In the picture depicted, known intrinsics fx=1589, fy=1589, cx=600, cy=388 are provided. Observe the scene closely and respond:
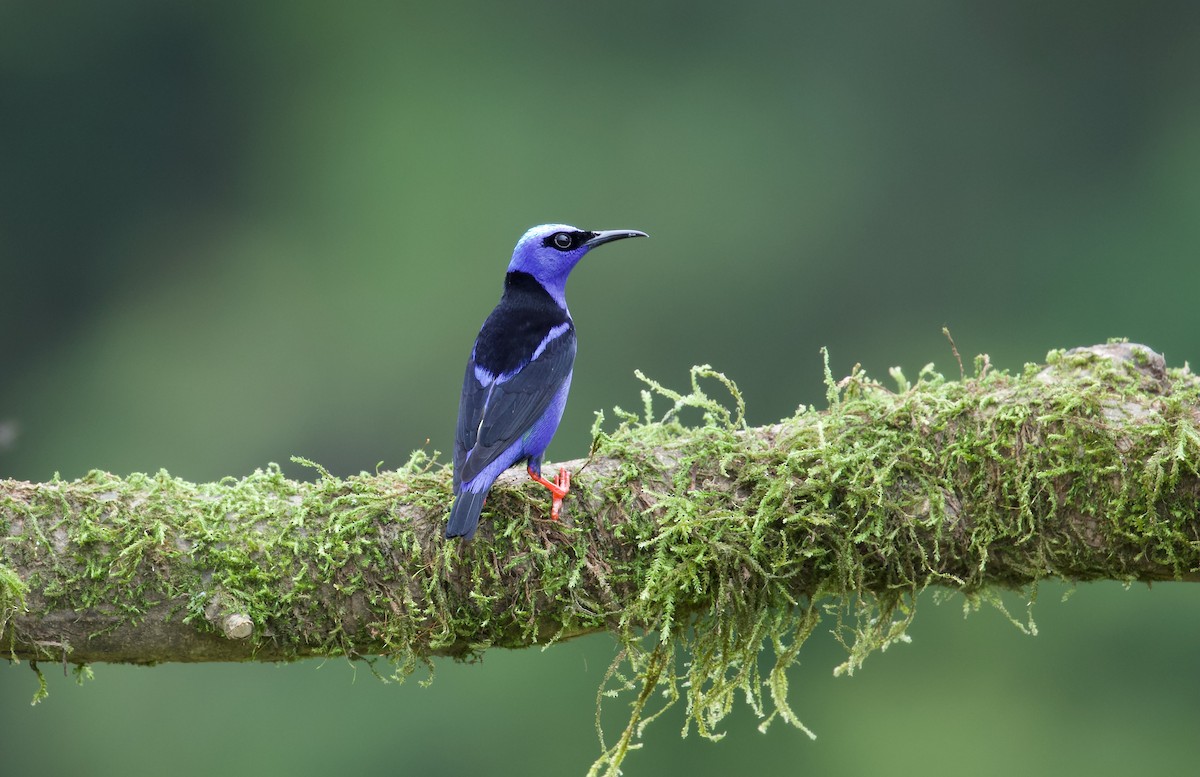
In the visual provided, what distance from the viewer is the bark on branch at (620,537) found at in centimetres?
354

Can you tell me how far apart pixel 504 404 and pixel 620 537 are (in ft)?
2.11

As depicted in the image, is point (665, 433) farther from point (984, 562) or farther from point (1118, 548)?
point (1118, 548)

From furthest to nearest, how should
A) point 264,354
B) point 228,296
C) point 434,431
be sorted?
1. point 228,296
2. point 264,354
3. point 434,431

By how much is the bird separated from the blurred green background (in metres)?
9.64

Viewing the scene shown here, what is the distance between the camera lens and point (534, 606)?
3594mm

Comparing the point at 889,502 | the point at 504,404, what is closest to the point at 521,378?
the point at 504,404

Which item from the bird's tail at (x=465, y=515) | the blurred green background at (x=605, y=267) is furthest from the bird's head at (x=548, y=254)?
the blurred green background at (x=605, y=267)

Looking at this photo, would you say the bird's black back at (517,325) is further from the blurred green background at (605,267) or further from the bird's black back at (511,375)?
the blurred green background at (605,267)

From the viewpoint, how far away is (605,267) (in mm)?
17438

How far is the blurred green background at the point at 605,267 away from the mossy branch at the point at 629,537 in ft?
35.6

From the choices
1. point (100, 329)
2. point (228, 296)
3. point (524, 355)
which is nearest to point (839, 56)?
point (228, 296)

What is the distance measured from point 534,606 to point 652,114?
18.3m

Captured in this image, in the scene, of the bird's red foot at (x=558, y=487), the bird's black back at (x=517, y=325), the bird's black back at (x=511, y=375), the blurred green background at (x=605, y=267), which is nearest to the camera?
the bird's red foot at (x=558, y=487)

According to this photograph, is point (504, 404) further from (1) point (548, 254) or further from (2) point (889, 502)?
(2) point (889, 502)
